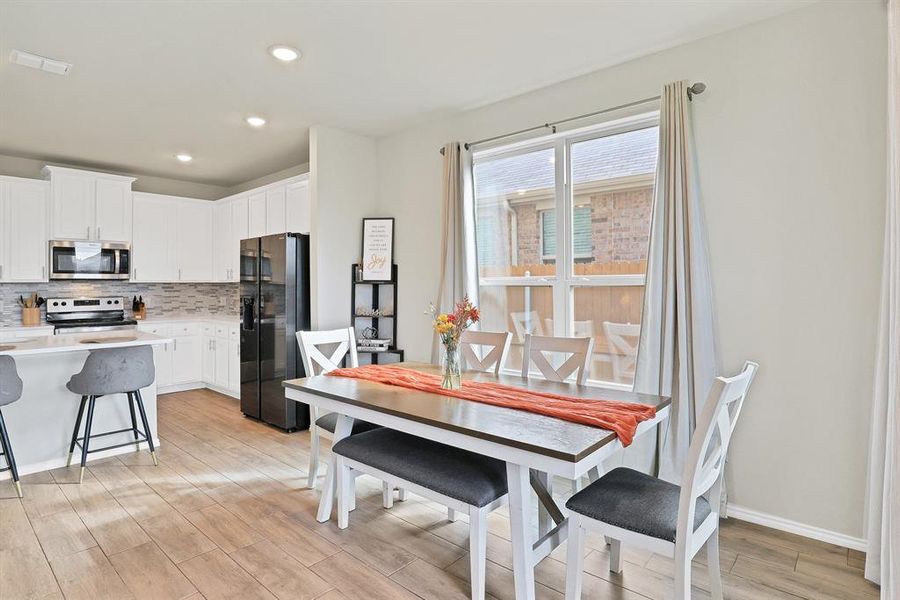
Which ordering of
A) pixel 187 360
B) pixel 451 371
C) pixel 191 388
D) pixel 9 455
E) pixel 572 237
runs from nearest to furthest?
pixel 451 371, pixel 9 455, pixel 572 237, pixel 187 360, pixel 191 388

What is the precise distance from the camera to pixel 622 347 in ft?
10.2

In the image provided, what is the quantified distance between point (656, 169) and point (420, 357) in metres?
2.42

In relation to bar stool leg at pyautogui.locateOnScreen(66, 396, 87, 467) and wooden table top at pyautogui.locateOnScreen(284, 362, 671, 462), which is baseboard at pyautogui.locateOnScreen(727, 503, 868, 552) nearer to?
wooden table top at pyautogui.locateOnScreen(284, 362, 671, 462)

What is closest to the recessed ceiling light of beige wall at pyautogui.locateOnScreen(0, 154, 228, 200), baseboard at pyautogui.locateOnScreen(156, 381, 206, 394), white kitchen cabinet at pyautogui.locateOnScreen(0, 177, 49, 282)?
white kitchen cabinet at pyautogui.locateOnScreen(0, 177, 49, 282)

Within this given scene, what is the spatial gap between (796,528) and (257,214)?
5.35 m

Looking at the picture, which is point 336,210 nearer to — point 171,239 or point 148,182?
point 171,239

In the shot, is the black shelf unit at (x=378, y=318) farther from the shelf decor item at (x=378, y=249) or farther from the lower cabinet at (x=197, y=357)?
the lower cabinet at (x=197, y=357)

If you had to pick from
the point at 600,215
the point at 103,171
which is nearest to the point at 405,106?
the point at 600,215

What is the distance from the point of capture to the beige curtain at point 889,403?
182 cm

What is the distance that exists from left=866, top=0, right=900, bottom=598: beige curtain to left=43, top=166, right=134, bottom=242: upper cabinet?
6.52 m

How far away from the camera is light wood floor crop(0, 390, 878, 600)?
2.05 m

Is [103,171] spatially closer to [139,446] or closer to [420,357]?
[139,446]

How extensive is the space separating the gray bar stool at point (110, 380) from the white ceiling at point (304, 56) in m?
1.88

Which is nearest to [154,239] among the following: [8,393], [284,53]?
[8,393]
